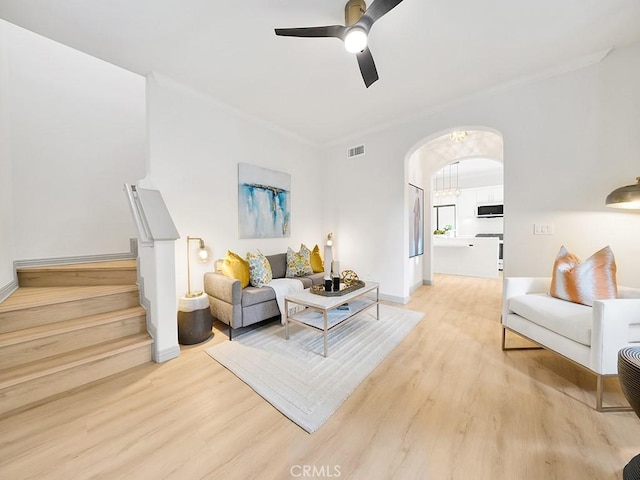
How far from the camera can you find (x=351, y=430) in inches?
54.3

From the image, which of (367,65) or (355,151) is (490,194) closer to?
(355,151)

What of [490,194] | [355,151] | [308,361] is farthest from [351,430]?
[490,194]

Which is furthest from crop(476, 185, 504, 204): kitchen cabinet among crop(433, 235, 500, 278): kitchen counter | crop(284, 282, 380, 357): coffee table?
crop(284, 282, 380, 357): coffee table

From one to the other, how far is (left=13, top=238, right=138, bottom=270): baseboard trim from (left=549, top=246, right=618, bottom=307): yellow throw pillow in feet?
16.4

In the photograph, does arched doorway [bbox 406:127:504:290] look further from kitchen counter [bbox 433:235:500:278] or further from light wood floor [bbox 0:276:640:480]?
light wood floor [bbox 0:276:640:480]

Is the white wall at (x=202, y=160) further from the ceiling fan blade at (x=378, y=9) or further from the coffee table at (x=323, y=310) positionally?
the ceiling fan blade at (x=378, y=9)

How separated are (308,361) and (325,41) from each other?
288 centimetres

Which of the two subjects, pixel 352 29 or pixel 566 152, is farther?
pixel 566 152

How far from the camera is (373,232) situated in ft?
13.2

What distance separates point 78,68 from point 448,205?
924 centimetres

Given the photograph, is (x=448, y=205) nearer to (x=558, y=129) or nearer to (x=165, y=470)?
(x=558, y=129)

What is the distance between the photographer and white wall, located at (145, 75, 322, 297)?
2646 mm

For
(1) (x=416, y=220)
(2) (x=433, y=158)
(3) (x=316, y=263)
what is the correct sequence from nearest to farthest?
(3) (x=316, y=263)
(1) (x=416, y=220)
(2) (x=433, y=158)

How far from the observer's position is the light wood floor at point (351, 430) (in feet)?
3.79
